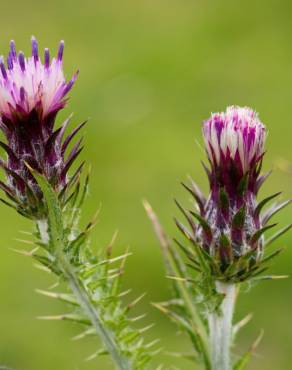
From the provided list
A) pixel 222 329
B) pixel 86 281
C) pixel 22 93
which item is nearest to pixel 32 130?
pixel 22 93

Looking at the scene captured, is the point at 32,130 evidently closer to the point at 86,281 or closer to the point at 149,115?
the point at 86,281

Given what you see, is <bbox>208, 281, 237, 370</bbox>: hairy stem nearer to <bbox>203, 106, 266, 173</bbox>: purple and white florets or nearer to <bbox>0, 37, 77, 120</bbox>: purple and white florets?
Answer: <bbox>203, 106, 266, 173</bbox>: purple and white florets

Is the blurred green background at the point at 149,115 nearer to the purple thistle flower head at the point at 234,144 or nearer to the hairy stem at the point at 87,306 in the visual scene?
the hairy stem at the point at 87,306

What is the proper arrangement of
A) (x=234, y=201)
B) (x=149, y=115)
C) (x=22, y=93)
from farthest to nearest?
(x=149, y=115) → (x=234, y=201) → (x=22, y=93)

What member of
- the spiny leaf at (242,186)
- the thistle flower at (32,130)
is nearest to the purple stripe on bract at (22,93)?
the thistle flower at (32,130)

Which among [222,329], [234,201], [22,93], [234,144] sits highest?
[22,93]

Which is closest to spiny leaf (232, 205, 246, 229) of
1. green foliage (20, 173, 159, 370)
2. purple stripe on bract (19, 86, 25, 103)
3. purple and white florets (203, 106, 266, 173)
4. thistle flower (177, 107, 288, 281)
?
thistle flower (177, 107, 288, 281)
